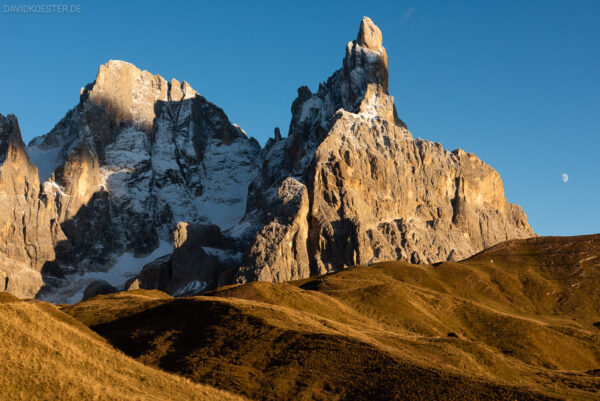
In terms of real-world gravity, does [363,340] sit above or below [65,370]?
above

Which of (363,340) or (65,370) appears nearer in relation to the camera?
(65,370)

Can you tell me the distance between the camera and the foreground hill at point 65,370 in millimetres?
39875

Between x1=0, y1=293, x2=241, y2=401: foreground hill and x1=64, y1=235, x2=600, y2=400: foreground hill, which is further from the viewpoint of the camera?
x1=64, y1=235, x2=600, y2=400: foreground hill

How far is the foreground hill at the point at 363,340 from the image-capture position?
59.1 m

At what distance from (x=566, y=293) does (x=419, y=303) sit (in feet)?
154

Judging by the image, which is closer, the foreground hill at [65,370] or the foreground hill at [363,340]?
the foreground hill at [65,370]

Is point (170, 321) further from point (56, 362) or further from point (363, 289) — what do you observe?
point (363, 289)

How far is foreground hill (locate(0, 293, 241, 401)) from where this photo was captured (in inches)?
1570

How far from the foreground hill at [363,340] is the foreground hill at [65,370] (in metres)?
9.83

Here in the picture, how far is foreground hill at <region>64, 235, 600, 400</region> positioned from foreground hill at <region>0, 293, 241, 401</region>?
9.83m

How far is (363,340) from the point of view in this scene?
232 feet

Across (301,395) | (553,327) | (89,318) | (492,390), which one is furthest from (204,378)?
(553,327)

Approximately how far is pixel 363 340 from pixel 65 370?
34.1 meters

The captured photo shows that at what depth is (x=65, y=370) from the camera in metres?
43.6
